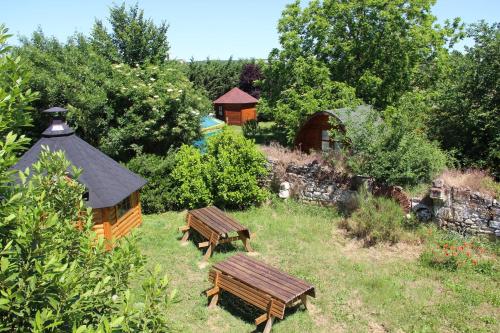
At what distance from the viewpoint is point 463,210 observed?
10.6 metres

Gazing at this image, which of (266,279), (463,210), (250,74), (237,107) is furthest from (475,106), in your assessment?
(250,74)

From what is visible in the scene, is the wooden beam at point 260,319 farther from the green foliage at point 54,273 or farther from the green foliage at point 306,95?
the green foliage at point 306,95

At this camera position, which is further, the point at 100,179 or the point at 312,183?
the point at 312,183

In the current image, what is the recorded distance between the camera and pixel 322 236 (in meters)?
11.5

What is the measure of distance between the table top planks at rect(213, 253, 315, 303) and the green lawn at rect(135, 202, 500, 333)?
683 mm

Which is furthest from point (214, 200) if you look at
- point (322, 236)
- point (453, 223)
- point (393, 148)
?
point (453, 223)

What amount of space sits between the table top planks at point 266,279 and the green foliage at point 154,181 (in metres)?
5.82

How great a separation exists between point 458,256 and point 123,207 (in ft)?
30.1

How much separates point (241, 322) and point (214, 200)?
21.0 feet

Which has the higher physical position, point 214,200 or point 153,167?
point 153,167

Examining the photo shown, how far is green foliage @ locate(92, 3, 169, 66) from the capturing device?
53.8 feet

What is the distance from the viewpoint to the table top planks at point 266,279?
7.30 m

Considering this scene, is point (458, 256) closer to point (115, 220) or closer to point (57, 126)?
point (115, 220)

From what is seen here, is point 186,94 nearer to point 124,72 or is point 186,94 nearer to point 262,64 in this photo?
point 124,72
